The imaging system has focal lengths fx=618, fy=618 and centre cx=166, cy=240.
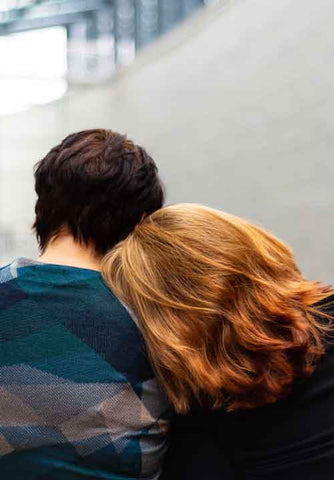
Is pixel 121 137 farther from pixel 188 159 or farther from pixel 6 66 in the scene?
pixel 6 66

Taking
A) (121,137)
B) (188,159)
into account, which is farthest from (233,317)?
(188,159)

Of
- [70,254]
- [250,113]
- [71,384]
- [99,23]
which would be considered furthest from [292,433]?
[99,23]

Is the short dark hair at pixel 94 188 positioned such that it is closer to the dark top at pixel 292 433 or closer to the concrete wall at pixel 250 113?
the dark top at pixel 292 433

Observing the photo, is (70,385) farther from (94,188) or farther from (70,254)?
(94,188)

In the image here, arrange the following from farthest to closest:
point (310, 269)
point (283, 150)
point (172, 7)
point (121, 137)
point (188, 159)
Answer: point (172, 7) → point (188, 159) → point (283, 150) → point (310, 269) → point (121, 137)

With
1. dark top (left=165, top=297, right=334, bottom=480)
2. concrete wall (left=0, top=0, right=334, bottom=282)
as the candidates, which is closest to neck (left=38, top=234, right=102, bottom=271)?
dark top (left=165, top=297, right=334, bottom=480)

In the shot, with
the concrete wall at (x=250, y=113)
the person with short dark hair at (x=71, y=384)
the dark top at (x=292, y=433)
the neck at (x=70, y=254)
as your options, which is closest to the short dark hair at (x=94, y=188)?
the neck at (x=70, y=254)

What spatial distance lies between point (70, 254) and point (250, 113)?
563 cm

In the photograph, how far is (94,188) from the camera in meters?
1.46

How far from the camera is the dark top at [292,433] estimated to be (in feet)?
3.96

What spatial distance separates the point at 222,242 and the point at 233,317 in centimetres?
15

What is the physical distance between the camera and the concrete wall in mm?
5797

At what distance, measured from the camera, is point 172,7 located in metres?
9.64

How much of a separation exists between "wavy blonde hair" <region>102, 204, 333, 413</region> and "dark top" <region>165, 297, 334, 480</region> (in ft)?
0.13
